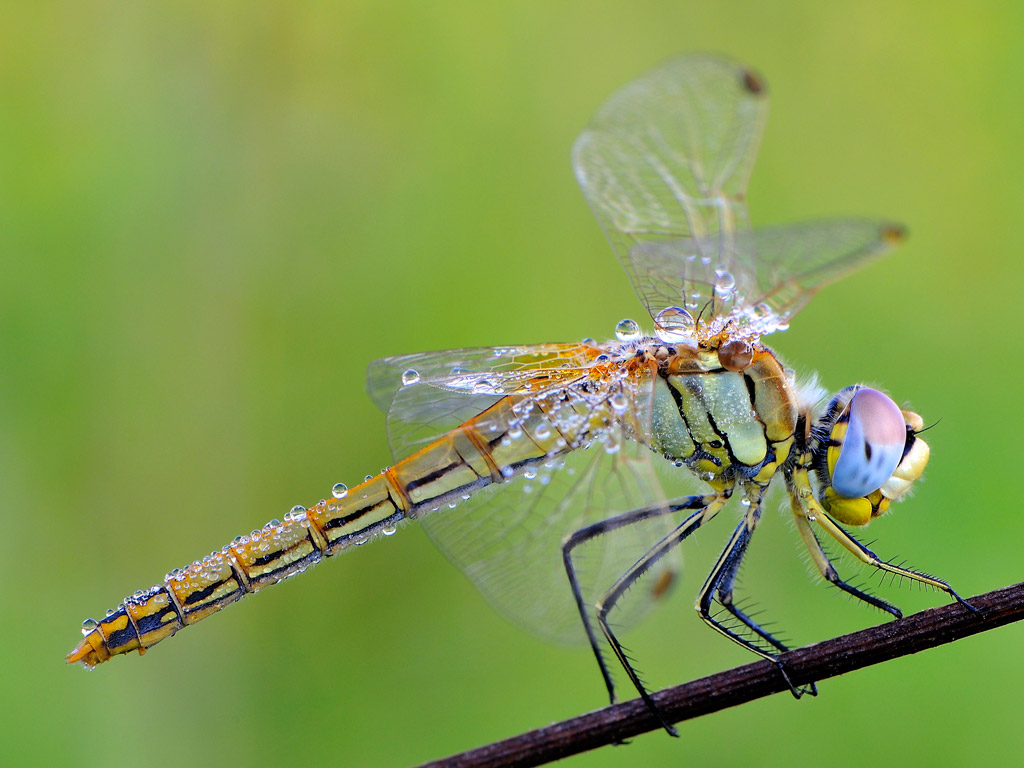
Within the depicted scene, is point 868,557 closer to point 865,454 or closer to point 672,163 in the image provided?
point 865,454

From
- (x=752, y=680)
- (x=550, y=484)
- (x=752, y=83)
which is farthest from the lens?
(x=752, y=83)

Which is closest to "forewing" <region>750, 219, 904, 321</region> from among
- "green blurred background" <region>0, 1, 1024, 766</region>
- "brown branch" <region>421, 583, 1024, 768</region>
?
"brown branch" <region>421, 583, 1024, 768</region>

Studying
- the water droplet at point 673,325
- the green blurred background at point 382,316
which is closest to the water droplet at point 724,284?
the water droplet at point 673,325

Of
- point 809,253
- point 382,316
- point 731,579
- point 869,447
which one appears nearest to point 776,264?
point 809,253

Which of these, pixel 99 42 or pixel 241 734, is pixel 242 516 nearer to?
pixel 241 734

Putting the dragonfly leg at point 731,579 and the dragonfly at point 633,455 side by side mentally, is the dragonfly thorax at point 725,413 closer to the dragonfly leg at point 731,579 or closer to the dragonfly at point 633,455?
the dragonfly at point 633,455

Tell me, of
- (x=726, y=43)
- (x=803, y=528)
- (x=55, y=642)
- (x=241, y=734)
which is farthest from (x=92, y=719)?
(x=726, y=43)

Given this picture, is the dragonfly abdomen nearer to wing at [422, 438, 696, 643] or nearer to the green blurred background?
wing at [422, 438, 696, 643]
